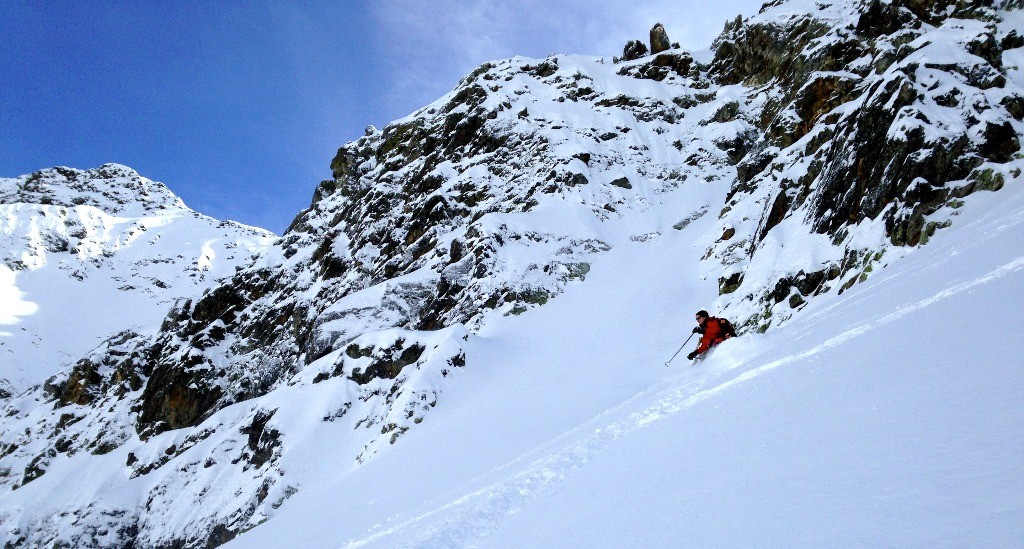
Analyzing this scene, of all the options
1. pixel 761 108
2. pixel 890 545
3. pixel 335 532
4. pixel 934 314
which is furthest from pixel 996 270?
pixel 761 108

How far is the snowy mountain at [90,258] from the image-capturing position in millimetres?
86438

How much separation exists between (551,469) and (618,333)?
1500 centimetres

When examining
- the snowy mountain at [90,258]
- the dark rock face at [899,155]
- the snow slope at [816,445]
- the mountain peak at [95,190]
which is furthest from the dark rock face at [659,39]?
the mountain peak at [95,190]

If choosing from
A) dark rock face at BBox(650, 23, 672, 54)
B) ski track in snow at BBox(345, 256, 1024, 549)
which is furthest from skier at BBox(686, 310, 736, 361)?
dark rock face at BBox(650, 23, 672, 54)

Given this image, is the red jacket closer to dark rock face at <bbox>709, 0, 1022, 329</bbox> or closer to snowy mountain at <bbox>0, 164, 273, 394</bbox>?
dark rock face at <bbox>709, 0, 1022, 329</bbox>

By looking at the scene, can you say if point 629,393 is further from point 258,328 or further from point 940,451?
point 258,328

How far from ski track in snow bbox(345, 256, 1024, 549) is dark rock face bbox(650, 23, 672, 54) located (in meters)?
58.7

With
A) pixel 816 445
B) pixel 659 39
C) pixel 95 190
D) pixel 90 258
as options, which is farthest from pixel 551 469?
pixel 95 190

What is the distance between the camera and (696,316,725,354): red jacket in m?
11.7


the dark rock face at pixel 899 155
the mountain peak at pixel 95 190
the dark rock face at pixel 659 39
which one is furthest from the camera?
the mountain peak at pixel 95 190

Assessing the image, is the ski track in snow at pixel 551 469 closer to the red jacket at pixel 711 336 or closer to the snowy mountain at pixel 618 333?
the snowy mountain at pixel 618 333

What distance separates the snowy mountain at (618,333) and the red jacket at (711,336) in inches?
25.7

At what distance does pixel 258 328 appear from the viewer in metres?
42.4

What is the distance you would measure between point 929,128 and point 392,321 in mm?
25464
